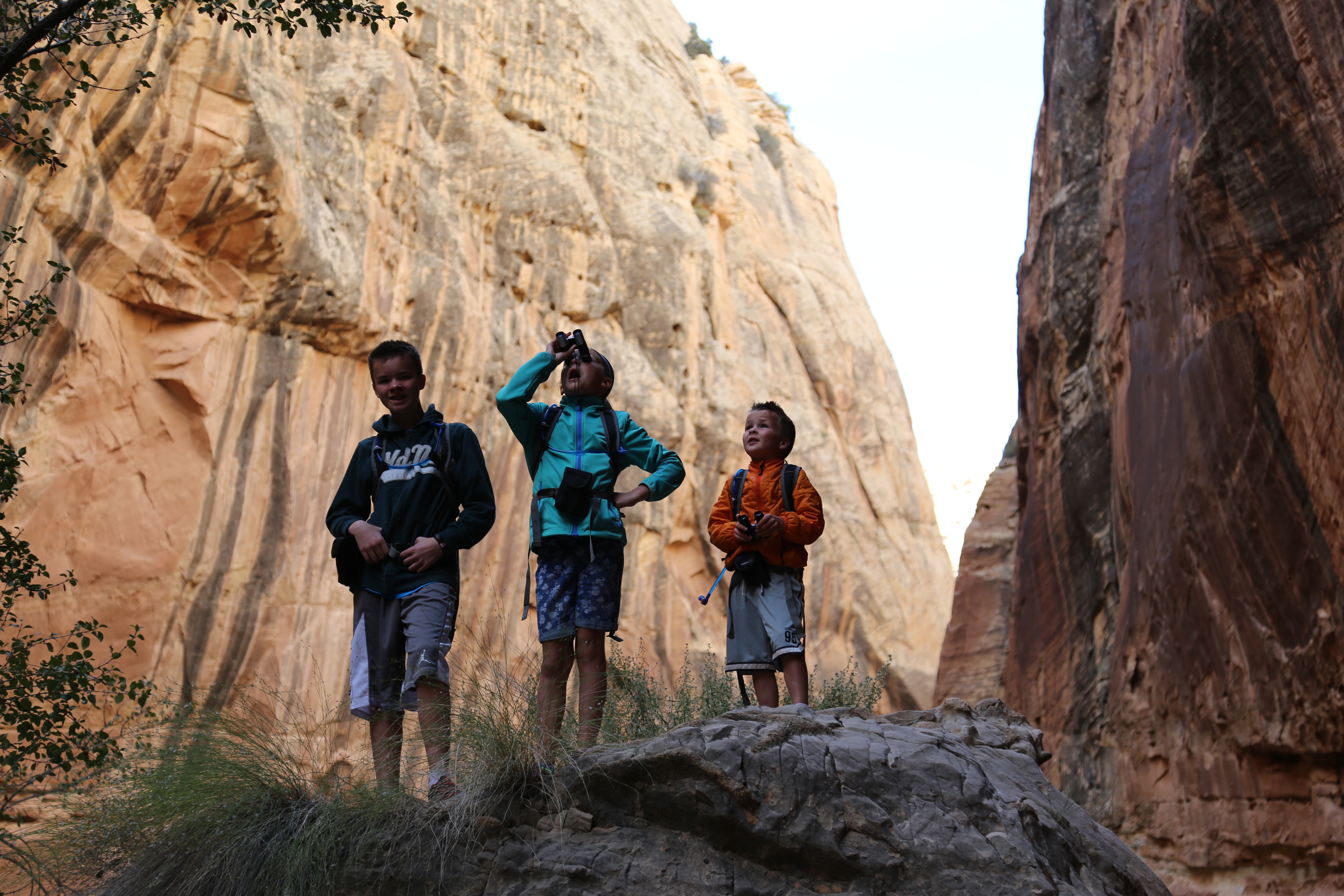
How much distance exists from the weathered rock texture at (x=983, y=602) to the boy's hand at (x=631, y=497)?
830cm

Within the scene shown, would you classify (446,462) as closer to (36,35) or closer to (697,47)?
(36,35)

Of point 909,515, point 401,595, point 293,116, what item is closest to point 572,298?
point 293,116

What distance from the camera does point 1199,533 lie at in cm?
595

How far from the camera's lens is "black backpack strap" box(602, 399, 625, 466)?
4449 millimetres

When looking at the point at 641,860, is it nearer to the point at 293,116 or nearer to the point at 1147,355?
the point at 1147,355

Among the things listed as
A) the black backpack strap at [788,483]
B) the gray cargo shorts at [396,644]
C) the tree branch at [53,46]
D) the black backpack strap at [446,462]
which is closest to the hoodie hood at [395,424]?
the black backpack strap at [446,462]

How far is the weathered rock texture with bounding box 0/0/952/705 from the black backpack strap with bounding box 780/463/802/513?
1576 millimetres

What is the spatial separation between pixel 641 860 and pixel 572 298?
584 inches

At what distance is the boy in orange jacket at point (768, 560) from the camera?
4742 mm

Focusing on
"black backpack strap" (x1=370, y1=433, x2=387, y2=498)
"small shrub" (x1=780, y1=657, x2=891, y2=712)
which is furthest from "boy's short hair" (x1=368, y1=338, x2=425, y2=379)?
"small shrub" (x1=780, y1=657, x2=891, y2=712)

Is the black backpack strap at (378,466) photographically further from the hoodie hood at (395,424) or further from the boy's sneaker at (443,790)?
Answer: the boy's sneaker at (443,790)

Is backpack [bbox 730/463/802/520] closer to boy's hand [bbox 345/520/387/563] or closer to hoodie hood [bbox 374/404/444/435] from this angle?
hoodie hood [bbox 374/404/444/435]

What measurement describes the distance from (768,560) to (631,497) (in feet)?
3.02

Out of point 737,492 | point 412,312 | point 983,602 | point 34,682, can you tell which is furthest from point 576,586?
point 412,312
